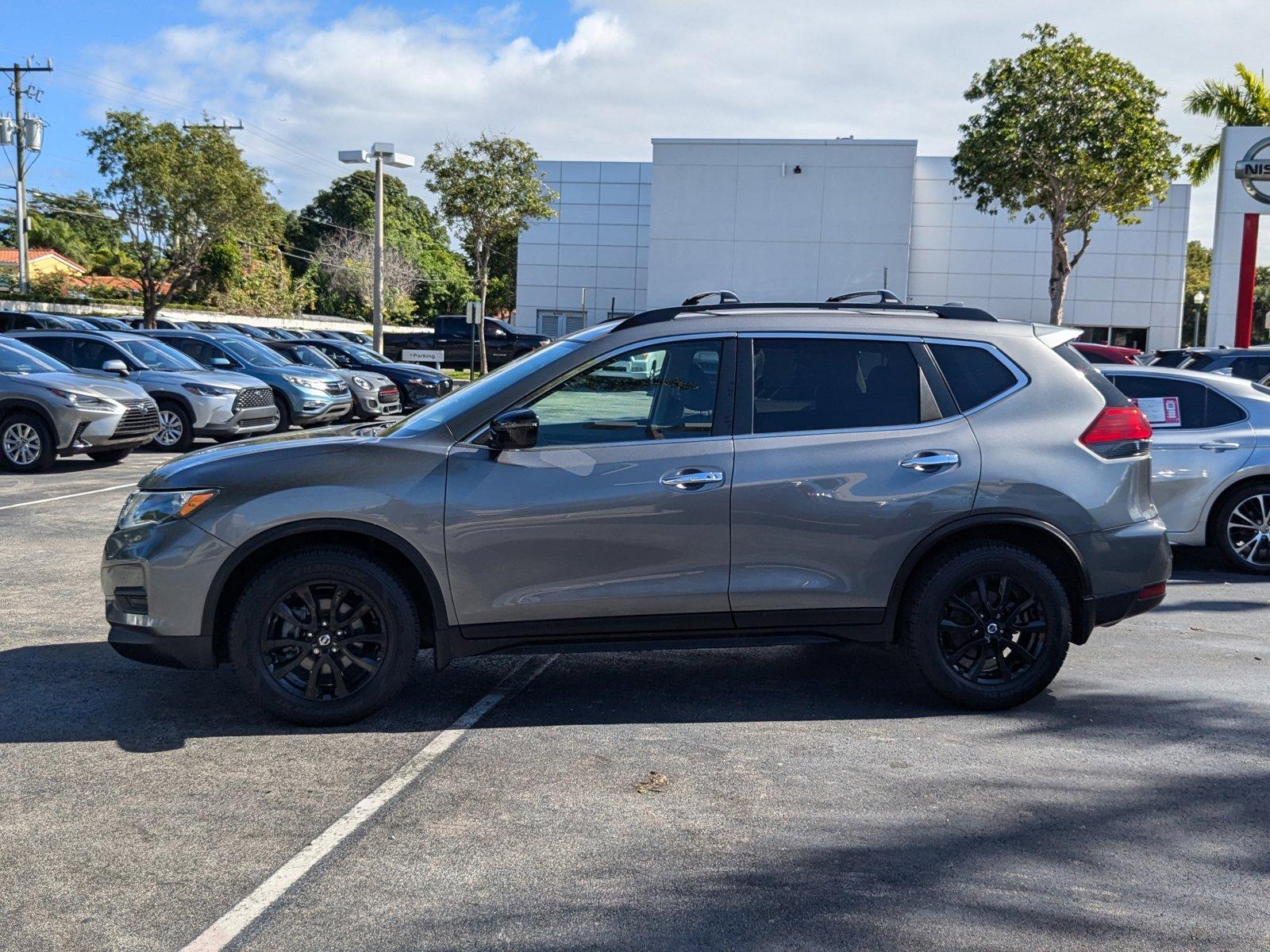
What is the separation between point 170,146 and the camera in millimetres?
39062

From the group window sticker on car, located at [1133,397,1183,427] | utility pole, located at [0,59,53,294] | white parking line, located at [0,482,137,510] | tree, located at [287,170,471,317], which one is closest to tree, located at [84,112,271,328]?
A: utility pole, located at [0,59,53,294]

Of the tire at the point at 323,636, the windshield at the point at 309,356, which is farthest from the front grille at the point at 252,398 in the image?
the tire at the point at 323,636

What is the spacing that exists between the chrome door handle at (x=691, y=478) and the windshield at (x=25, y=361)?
39.5 feet

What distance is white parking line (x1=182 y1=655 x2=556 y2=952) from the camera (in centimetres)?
346

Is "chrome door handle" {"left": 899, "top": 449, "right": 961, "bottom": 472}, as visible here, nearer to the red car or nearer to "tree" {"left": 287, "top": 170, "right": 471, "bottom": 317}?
the red car

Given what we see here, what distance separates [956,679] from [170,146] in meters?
38.8

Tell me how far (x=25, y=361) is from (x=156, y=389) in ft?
7.77

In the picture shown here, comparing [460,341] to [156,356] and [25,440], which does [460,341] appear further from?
[25,440]

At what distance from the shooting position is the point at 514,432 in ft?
16.9

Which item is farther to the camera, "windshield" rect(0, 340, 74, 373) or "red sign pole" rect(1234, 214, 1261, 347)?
"red sign pole" rect(1234, 214, 1261, 347)

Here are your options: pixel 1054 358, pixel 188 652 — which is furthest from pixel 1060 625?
pixel 188 652

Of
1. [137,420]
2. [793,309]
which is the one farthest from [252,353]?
[793,309]

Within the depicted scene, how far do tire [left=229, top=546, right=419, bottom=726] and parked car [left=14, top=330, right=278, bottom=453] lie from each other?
12.3m

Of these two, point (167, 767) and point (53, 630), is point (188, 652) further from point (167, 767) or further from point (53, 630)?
point (53, 630)
